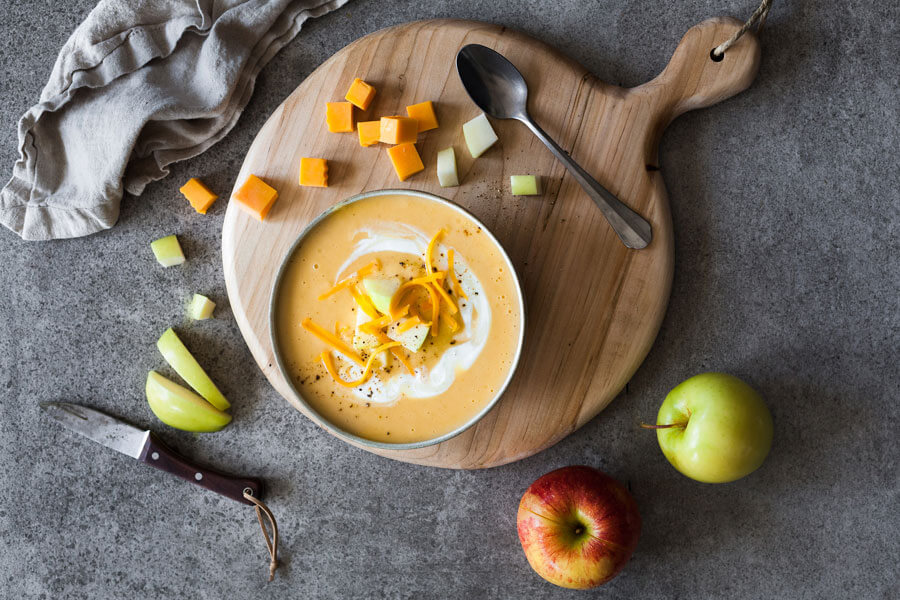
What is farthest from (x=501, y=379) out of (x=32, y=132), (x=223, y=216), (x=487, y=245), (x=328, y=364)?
(x=32, y=132)

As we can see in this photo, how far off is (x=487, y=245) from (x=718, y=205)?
0.86 metres

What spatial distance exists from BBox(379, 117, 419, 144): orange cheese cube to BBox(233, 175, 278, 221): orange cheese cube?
389 millimetres

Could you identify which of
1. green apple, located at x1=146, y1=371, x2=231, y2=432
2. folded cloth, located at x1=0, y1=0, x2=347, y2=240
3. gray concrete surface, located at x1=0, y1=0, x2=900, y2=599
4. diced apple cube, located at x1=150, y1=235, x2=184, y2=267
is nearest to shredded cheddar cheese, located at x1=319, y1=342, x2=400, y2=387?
gray concrete surface, located at x1=0, y1=0, x2=900, y2=599

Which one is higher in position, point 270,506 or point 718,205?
point 718,205

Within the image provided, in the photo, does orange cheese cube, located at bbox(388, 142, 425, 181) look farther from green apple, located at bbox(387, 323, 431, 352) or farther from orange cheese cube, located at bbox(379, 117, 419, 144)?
green apple, located at bbox(387, 323, 431, 352)

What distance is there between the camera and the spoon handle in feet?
6.35

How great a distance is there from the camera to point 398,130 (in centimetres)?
193

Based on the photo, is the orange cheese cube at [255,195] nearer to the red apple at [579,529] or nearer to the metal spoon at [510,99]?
the metal spoon at [510,99]

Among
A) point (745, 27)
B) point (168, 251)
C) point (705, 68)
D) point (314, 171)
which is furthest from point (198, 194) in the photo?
point (745, 27)

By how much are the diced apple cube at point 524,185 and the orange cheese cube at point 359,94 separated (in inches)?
19.8

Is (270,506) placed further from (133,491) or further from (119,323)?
(119,323)

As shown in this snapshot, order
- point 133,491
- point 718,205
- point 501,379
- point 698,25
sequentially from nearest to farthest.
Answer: point 501,379 < point 698,25 < point 718,205 < point 133,491

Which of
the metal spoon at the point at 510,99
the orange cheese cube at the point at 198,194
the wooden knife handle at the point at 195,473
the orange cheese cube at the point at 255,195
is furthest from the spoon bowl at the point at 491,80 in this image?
the wooden knife handle at the point at 195,473

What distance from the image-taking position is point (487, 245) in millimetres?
1772
